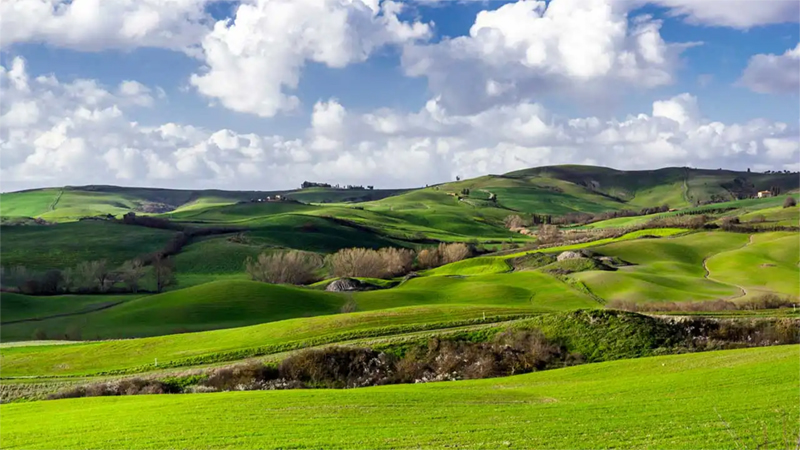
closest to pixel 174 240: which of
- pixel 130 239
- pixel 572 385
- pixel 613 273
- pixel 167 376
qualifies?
pixel 130 239

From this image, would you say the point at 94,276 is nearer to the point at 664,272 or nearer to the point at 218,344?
the point at 218,344

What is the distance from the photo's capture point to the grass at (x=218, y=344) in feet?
173

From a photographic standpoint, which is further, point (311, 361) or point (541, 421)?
point (311, 361)

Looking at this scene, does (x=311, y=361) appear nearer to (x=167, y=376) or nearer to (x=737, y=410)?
(x=167, y=376)

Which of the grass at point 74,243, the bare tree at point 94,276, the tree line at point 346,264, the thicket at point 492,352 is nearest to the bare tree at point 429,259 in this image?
the tree line at point 346,264

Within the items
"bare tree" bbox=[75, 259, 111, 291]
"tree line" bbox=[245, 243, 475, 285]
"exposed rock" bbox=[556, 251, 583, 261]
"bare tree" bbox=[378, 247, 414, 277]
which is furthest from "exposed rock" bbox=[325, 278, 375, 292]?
"bare tree" bbox=[75, 259, 111, 291]

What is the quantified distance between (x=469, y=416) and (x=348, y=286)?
7971 centimetres

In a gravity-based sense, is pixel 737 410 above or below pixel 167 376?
above

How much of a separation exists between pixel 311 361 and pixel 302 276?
7864 centimetres

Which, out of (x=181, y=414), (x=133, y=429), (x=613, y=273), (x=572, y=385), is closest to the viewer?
(x=133, y=429)

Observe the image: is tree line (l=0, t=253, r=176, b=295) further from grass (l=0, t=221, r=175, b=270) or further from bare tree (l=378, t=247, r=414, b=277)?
bare tree (l=378, t=247, r=414, b=277)

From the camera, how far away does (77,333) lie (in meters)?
76.2

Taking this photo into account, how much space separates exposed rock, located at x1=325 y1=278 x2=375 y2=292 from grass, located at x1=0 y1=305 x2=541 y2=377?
38.0 m

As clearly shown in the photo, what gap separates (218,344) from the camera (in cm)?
5762
